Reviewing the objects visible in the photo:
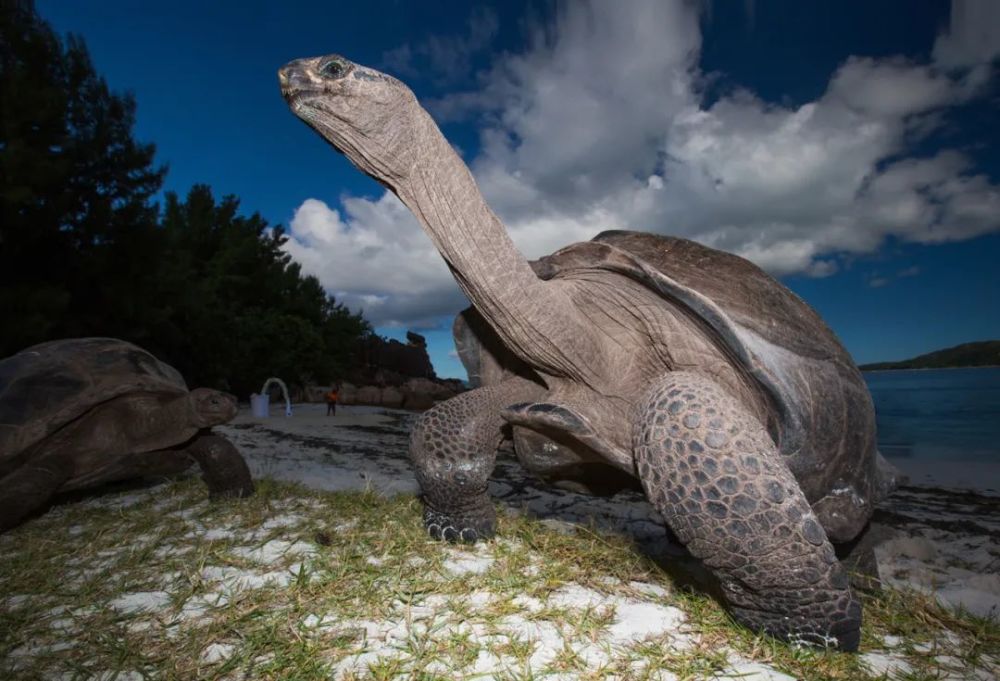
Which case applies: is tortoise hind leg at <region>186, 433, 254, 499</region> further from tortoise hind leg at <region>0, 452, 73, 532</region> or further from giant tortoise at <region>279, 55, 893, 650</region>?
giant tortoise at <region>279, 55, 893, 650</region>

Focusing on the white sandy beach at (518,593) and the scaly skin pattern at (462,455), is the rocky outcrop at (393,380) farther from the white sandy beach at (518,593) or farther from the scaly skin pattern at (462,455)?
the scaly skin pattern at (462,455)

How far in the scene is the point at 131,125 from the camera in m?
12.4

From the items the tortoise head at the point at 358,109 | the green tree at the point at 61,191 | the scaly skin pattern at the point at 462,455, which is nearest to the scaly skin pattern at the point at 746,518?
the scaly skin pattern at the point at 462,455

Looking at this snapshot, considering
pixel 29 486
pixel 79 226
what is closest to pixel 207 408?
pixel 29 486

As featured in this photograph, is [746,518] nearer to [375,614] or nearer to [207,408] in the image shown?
[375,614]

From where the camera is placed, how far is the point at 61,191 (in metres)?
10.7

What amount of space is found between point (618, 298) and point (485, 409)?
91 centimetres

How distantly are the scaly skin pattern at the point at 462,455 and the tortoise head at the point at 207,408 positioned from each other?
183cm

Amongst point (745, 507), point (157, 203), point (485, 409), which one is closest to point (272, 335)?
point (157, 203)

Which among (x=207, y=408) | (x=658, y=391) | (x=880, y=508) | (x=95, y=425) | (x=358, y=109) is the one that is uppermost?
(x=358, y=109)

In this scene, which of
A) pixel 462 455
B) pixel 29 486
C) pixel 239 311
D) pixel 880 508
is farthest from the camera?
pixel 239 311

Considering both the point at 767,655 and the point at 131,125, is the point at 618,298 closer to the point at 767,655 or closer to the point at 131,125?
the point at 767,655

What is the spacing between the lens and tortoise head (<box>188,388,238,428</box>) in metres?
3.69

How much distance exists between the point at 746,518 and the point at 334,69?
6.76ft
